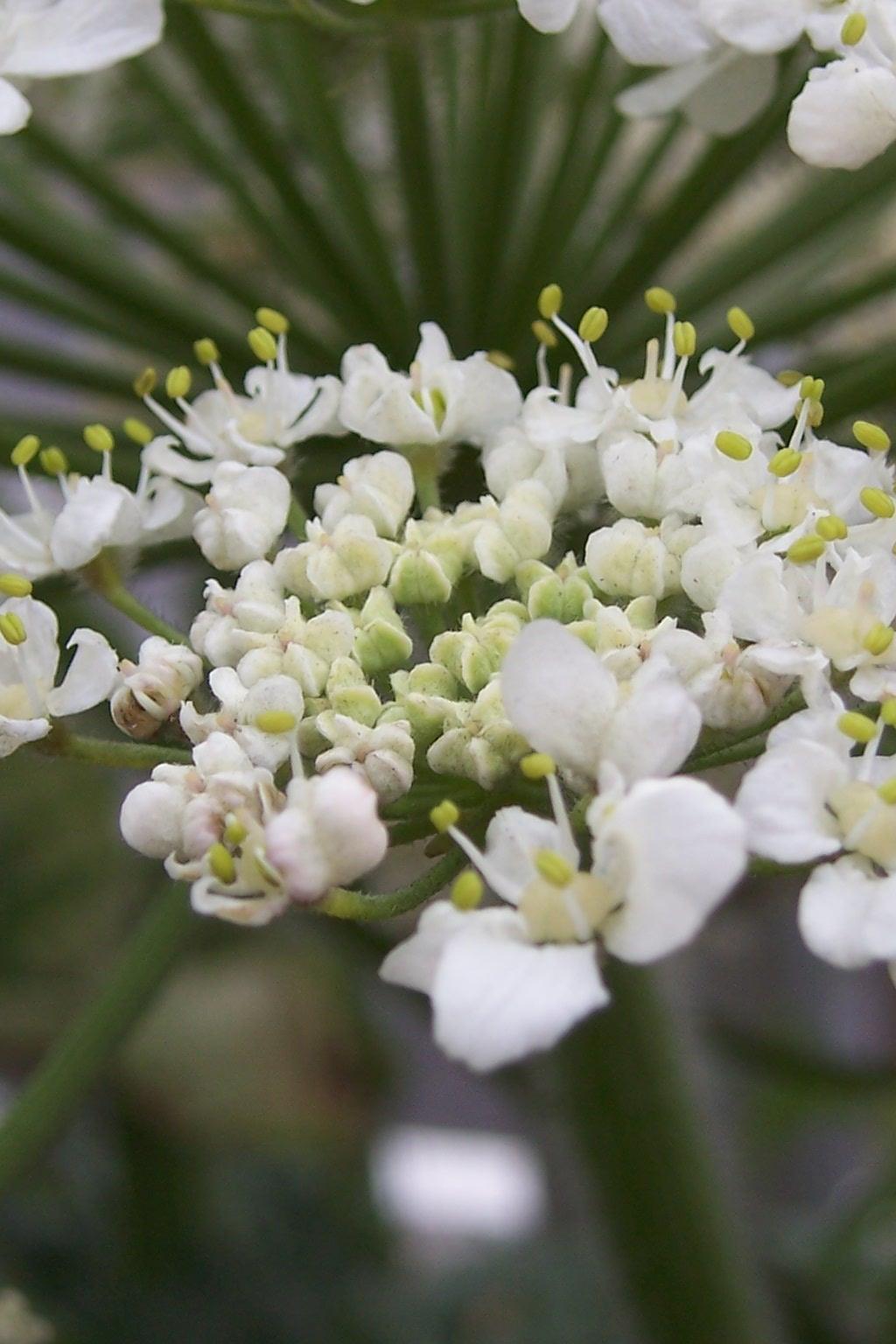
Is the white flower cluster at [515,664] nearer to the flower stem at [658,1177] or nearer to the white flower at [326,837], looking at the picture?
the white flower at [326,837]

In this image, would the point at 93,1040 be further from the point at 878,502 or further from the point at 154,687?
the point at 878,502

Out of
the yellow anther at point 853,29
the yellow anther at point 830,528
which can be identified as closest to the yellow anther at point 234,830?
the yellow anther at point 830,528

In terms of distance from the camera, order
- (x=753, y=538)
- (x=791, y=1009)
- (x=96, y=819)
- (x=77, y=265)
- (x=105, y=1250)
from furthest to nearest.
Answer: (x=791, y=1009)
(x=96, y=819)
(x=105, y=1250)
(x=77, y=265)
(x=753, y=538)

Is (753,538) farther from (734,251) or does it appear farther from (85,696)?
(734,251)

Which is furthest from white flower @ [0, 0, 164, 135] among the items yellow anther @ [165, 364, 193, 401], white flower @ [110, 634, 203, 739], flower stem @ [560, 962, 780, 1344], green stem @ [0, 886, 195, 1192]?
flower stem @ [560, 962, 780, 1344]

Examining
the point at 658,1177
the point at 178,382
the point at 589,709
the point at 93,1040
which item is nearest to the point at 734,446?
the point at 589,709

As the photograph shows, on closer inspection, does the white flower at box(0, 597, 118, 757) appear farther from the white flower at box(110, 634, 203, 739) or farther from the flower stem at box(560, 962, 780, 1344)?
the flower stem at box(560, 962, 780, 1344)

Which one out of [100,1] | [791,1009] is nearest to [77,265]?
[100,1]
